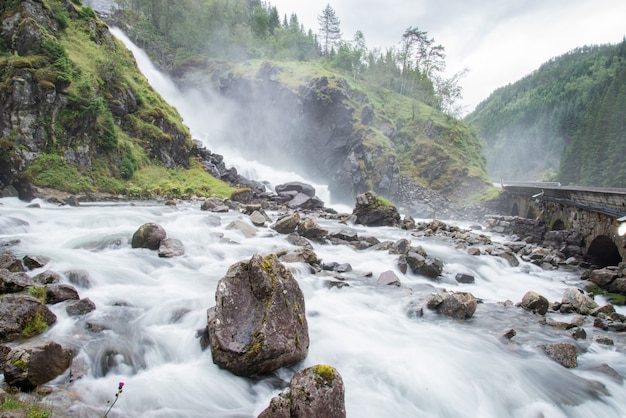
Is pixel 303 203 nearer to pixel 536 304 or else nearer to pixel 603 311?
pixel 536 304

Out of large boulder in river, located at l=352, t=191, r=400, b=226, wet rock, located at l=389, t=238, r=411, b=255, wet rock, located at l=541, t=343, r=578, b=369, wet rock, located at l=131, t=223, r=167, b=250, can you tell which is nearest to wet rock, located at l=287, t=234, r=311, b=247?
wet rock, located at l=389, t=238, r=411, b=255

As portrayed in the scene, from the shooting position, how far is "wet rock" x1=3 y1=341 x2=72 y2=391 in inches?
185

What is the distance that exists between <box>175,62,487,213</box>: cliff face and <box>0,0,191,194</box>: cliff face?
80.8 ft

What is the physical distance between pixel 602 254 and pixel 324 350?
18.9m

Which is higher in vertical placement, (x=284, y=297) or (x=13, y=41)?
(x=13, y=41)

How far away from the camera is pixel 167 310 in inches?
323

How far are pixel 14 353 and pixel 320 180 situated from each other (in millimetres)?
49334

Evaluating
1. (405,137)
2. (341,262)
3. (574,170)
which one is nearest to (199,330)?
(341,262)

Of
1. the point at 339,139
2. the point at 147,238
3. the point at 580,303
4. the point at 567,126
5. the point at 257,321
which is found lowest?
the point at 580,303

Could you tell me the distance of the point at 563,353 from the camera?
7.91 m

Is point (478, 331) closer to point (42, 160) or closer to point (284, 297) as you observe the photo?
point (284, 297)

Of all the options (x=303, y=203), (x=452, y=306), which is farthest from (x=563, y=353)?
(x=303, y=203)

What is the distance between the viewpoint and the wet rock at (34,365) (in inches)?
185

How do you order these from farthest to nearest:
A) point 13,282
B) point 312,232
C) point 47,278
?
point 312,232
point 47,278
point 13,282
